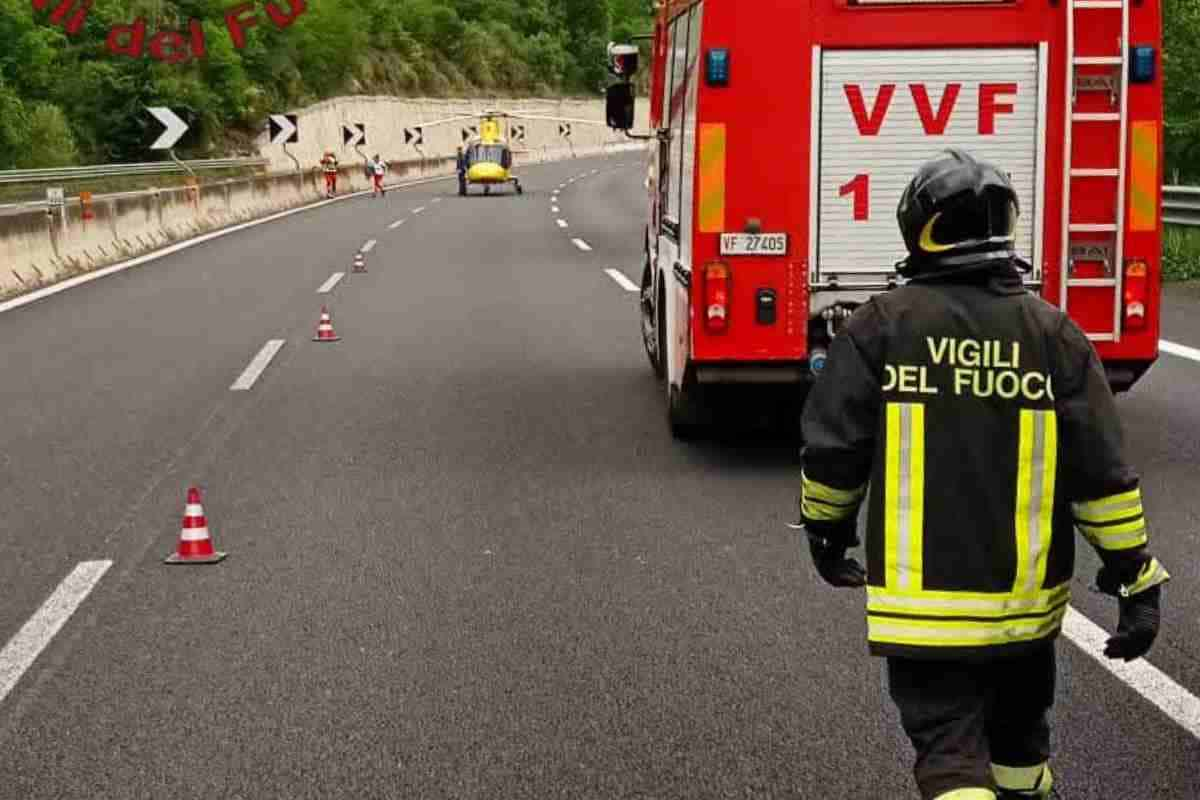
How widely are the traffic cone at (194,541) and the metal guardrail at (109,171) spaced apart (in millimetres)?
44970

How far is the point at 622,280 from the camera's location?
864 inches

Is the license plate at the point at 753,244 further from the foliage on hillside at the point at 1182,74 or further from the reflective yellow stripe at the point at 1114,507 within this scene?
the foliage on hillside at the point at 1182,74

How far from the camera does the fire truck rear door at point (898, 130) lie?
8.85 meters

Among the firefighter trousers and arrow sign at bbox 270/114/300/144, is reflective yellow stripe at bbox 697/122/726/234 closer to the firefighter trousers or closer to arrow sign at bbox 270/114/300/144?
the firefighter trousers

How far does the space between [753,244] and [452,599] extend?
2.90 m

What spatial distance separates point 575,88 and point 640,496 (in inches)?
4860

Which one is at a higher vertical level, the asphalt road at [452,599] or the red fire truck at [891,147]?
the red fire truck at [891,147]

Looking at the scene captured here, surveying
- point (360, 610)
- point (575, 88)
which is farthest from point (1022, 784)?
point (575, 88)

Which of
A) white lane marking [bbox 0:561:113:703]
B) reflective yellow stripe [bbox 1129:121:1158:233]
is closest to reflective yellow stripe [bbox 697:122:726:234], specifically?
reflective yellow stripe [bbox 1129:121:1158:233]

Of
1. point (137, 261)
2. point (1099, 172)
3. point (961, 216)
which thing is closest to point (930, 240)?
point (961, 216)

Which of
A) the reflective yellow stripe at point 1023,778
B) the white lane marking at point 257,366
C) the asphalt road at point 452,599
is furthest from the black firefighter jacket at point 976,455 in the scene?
the white lane marking at point 257,366

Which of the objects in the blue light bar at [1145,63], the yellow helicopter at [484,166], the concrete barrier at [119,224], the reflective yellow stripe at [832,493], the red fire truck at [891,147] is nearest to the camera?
the reflective yellow stripe at [832,493]

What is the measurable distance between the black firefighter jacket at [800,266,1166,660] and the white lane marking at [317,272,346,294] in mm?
17396

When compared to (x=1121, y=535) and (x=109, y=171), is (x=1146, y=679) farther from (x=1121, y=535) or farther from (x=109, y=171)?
(x=109, y=171)
